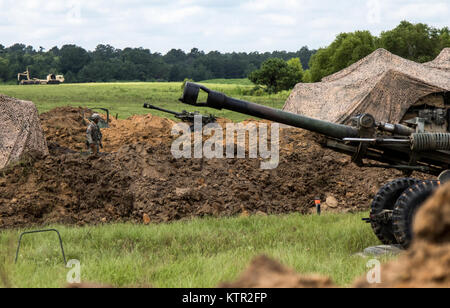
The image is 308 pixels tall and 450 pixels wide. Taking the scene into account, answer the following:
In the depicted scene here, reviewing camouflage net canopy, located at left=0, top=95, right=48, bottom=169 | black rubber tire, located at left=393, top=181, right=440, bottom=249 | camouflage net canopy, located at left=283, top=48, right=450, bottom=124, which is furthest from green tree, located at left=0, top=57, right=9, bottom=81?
black rubber tire, located at left=393, top=181, right=440, bottom=249

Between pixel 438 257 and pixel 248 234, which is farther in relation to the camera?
pixel 248 234

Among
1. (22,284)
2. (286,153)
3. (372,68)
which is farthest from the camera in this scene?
(372,68)

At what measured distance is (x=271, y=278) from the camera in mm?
2188

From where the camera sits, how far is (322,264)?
21.7 ft

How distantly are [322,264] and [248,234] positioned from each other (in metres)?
2.40

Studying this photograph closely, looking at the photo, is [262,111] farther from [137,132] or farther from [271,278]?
[137,132]

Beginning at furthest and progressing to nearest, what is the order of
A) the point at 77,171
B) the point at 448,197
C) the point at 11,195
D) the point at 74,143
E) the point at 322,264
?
1. the point at 74,143
2. the point at 77,171
3. the point at 11,195
4. the point at 322,264
5. the point at 448,197

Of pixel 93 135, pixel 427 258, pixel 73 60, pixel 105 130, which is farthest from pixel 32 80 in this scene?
pixel 427 258

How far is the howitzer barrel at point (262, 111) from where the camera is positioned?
6609 mm

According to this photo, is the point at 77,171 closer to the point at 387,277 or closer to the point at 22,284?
the point at 22,284

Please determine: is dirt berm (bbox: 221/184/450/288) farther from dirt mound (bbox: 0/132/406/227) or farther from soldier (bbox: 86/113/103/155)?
soldier (bbox: 86/113/103/155)

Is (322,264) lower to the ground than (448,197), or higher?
lower

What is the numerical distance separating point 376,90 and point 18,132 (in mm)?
12478
